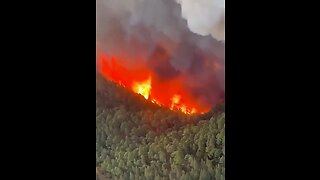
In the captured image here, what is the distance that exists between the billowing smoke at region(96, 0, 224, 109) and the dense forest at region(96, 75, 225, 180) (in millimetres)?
96

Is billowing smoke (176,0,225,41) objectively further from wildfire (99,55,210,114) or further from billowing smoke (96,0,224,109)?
wildfire (99,55,210,114)

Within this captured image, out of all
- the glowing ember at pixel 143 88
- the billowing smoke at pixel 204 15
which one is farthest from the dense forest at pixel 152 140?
the billowing smoke at pixel 204 15

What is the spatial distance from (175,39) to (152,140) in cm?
35

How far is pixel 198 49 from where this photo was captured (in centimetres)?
180

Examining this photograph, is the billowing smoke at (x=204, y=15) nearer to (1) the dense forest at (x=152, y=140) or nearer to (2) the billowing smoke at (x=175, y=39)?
(2) the billowing smoke at (x=175, y=39)

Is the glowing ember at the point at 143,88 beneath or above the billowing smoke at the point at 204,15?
beneath

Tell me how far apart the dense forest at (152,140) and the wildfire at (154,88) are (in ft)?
0.07

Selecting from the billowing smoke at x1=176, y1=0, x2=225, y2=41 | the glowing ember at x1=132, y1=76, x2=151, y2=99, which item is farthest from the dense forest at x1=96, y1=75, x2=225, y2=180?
the billowing smoke at x1=176, y1=0, x2=225, y2=41

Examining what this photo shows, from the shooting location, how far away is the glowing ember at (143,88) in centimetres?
179

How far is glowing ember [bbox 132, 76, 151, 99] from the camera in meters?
1.79

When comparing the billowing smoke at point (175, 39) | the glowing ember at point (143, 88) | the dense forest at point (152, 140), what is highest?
the billowing smoke at point (175, 39)
